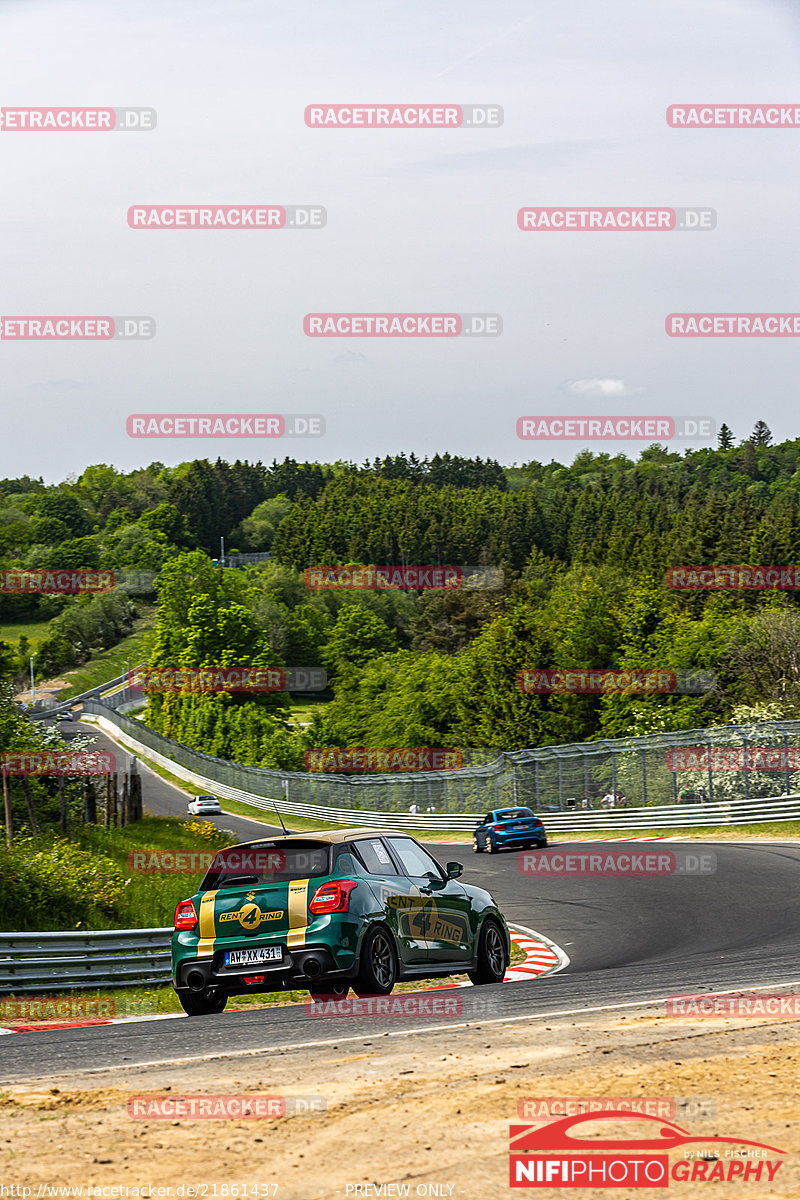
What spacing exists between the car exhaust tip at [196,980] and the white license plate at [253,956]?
0.29m

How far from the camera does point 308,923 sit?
34.7 feet

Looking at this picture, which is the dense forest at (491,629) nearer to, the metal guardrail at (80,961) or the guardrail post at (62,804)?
the guardrail post at (62,804)

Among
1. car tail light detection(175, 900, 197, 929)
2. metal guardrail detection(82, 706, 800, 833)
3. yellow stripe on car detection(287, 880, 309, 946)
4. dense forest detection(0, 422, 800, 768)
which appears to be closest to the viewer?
yellow stripe on car detection(287, 880, 309, 946)

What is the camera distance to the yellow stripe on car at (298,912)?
10.6 metres

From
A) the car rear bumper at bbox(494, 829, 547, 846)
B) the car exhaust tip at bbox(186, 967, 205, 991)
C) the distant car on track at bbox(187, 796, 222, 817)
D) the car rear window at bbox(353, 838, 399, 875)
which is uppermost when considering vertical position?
the car rear window at bbox(353, 838, 399, 875)

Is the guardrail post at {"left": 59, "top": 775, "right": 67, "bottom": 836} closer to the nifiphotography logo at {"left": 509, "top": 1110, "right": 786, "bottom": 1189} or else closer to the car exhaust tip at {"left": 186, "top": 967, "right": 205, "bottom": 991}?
the car exhaust tip at {"left": 186, "top": 967, "right": 205, "bottom": 991}

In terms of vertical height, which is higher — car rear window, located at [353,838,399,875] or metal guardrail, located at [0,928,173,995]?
car rear window, located at [353,838,399,875]

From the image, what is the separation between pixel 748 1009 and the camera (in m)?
9.45

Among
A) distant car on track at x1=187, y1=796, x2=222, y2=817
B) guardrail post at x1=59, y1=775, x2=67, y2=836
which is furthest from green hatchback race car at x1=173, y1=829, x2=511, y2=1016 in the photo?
distant car on track at x1=187, y1=796, x2=222, y2=817

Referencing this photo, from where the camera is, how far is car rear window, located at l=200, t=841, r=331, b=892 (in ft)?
35.8

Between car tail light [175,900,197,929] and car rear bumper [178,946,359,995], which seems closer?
car rear bumper [178,946,359,995]

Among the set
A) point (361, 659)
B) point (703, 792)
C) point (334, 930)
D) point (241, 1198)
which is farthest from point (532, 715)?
point (241, 1198)

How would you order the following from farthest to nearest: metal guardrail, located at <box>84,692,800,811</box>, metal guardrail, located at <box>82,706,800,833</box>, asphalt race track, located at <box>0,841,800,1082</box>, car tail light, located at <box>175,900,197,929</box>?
metal guardrail, located at <box>84,692,800,811</box> → metal guardrail, located at <box>82,706,800,833</box> → car tail light, located at <box>175,900,197,929</box> → asphalt race track, located at <box>0,841,800,1082</box>

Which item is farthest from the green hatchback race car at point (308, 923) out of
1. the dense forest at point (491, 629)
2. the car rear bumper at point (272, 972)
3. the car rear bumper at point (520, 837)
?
the dense forest at point (491, 629)
